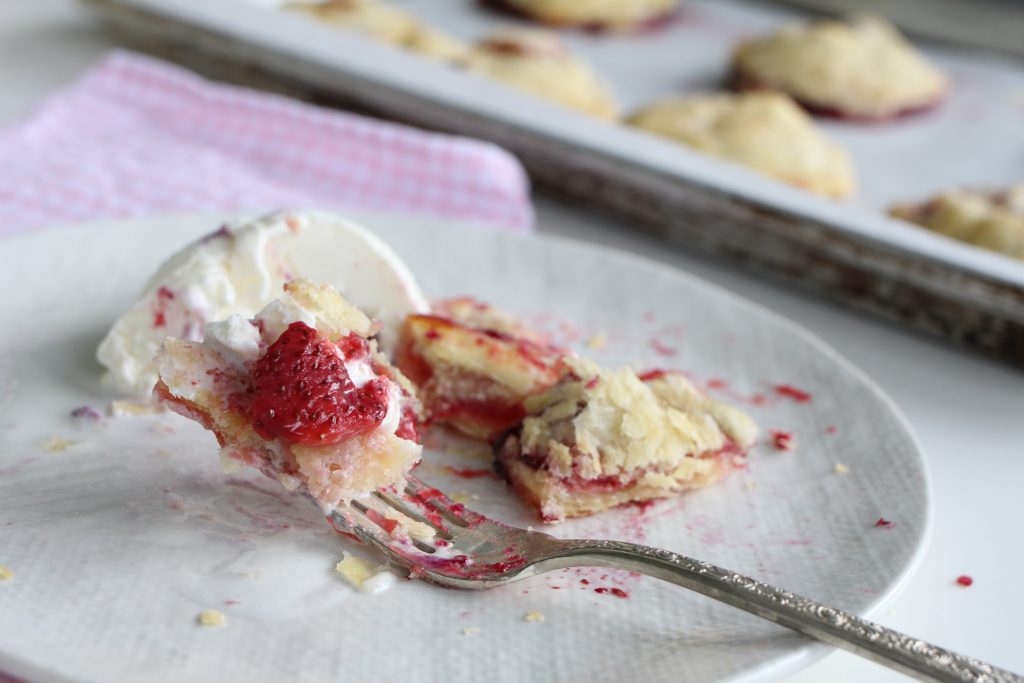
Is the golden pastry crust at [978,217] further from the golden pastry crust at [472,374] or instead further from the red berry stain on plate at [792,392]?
the golden pastry crust at [472,374]

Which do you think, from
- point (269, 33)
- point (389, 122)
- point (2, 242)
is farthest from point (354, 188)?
point (2, 242)

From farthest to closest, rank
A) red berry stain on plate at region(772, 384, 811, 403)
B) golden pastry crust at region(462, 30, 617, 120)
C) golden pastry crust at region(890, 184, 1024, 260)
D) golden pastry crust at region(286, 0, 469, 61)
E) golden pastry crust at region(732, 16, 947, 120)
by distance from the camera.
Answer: golden pastry crust at region(732, 16, 947, 120) < golden pastry crust at region(286, 0, 469, 61) < golden pastry crust at region(462, 30, 617, 120) < golden pastry crust at region(890, 184, 1024, 260) < red berry stain on plate at region(772, 384, 811, 403)

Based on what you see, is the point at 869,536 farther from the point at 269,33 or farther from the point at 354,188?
the point at 269,33

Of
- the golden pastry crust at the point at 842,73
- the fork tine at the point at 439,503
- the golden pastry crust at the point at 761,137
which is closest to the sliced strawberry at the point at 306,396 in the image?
the fork tine at the point at 439,503

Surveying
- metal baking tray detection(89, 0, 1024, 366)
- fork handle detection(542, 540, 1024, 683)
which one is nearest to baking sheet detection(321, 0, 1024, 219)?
metal baking tray detection(89, 0, 1024, 366)

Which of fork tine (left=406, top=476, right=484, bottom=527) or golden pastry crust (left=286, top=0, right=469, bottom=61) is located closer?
fork tine (left=406, top=476, right=484, bottom=527)

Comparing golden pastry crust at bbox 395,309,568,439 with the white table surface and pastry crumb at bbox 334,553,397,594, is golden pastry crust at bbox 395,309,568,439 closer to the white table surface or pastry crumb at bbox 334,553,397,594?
pastry crumb at bbox 334,553,397,594
